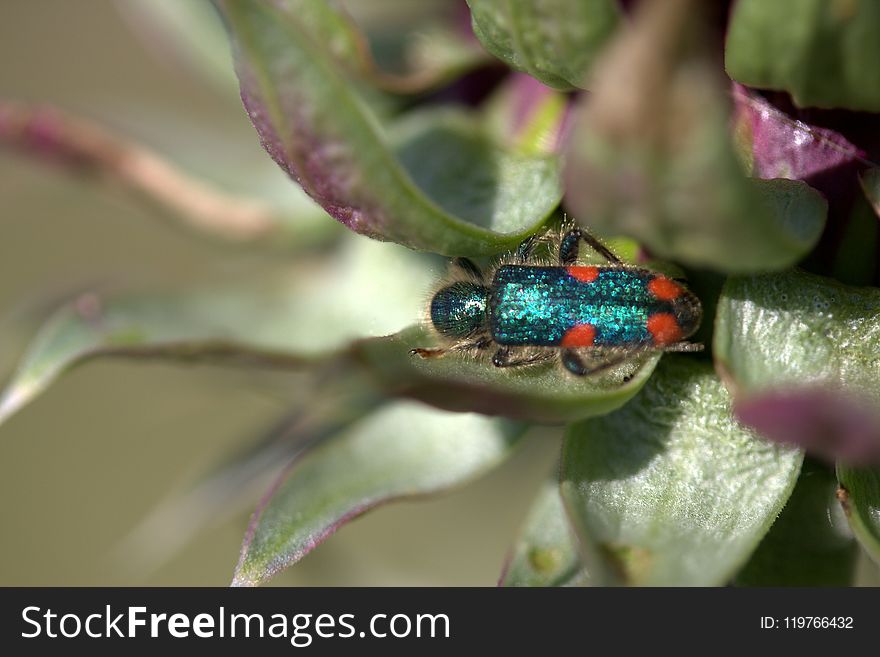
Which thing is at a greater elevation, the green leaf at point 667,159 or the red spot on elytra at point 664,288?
the green leaf at point 667,159

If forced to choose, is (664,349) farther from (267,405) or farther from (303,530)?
(267,405)

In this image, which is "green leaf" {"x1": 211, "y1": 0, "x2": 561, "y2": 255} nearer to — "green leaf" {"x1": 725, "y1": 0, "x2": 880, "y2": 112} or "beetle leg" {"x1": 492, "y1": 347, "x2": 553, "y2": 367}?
"beetle leg" {"x1": 492, "y1": 347, "x2": 553, "y2": 367}

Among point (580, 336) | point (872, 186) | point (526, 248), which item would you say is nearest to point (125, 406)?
point (526, 248)

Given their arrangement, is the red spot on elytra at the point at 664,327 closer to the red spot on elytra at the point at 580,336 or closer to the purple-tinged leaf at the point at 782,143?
the red spot on elytra at the point at 580,336

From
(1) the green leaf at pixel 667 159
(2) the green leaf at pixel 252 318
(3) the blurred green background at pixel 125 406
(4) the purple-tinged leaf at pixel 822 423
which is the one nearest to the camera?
(1) the green leaf at pixel 667 159

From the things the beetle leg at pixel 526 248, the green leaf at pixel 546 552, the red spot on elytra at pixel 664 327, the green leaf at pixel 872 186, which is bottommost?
the green leaf at pixel 546 552

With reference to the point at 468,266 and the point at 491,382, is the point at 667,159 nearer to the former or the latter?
the point at 491,382

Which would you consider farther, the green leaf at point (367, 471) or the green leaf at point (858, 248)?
the green leaf at point (367, 471)

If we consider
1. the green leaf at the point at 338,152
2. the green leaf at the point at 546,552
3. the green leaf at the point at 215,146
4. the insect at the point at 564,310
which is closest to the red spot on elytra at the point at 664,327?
the insect at the point at 564,310
